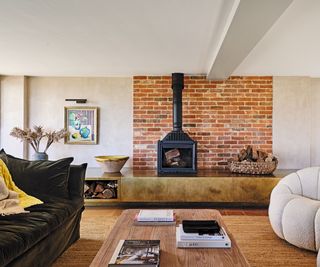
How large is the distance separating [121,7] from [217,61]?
1469 mm

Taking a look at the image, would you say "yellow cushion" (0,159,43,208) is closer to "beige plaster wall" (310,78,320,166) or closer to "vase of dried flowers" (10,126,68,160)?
"vase of dried flowers" (10,126,68,160)

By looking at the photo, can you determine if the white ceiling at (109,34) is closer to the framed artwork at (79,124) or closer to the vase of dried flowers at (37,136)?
the framed artwork at (79,124)

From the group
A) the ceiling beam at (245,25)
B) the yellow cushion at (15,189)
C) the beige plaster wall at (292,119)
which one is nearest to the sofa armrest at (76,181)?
the yellow cushion at (15,189)

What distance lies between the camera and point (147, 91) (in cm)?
452

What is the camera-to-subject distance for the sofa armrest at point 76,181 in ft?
8.38

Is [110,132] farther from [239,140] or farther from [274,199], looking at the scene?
[274,199]

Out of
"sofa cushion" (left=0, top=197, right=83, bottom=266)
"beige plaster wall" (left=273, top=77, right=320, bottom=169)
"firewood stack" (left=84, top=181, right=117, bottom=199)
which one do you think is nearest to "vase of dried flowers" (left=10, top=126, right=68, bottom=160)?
"firewood stack" (left=84, top=181, right=117, bottom=199)

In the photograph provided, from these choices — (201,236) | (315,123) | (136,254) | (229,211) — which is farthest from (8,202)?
(315,123)

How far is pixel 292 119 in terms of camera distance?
4469mm

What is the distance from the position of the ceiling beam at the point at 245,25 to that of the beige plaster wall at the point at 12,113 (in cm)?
320

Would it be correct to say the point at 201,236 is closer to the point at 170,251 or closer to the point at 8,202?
the point at 170,251

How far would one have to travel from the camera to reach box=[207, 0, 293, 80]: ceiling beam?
1.75 m

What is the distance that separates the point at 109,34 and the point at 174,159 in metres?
2.18

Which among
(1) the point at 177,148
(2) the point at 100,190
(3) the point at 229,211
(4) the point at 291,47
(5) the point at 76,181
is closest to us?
(5) the point at 76,181
